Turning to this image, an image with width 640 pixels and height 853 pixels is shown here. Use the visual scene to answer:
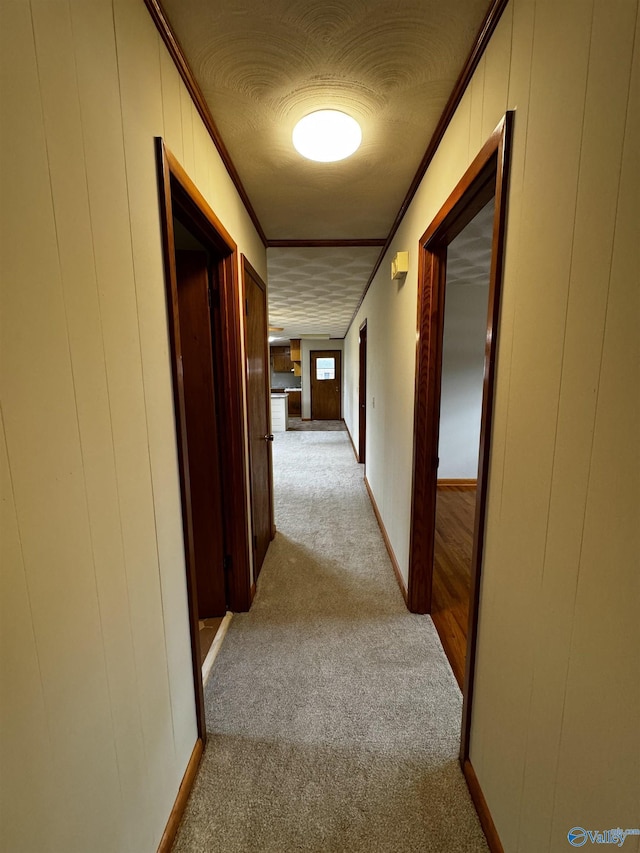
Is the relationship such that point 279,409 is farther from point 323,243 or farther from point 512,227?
point 512,227

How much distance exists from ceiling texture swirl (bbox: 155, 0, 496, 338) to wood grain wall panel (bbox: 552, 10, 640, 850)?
649 millimetres

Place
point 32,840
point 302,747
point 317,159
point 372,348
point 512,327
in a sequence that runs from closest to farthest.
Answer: point 32,840
point 512,327
point 302,747
point 317,159
point 372,348

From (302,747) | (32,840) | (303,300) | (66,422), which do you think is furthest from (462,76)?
(303,300)

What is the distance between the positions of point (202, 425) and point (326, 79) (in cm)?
152

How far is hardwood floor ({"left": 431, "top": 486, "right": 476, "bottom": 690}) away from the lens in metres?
1.86

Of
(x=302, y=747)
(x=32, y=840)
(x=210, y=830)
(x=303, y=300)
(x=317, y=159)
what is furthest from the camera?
(x=303, y=300)

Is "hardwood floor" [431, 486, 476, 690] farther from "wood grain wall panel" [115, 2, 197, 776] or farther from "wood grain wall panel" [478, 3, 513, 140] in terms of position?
A: "wood grain wall panel" [478, 3, 513, 140]

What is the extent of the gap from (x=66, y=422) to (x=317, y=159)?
59.5 inches

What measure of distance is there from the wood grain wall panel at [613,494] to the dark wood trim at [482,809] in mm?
541

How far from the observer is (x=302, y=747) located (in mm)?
1333

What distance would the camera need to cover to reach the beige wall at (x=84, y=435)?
547mm

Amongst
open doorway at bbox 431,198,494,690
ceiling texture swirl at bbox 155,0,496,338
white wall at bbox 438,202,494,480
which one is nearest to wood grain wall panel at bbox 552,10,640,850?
ceiling texture swirl at bbox 155,0,496,338

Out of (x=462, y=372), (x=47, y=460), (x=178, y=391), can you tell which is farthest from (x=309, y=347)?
(x=47, y=460)

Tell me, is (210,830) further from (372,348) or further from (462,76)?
(372,348)
